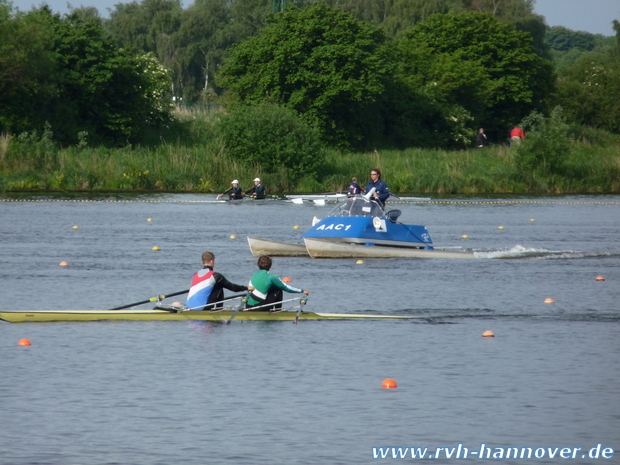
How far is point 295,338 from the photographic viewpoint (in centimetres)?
1667

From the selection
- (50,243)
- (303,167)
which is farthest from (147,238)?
(303,167)

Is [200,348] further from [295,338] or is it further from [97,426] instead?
[97,426]

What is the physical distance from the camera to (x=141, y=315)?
56.9ft

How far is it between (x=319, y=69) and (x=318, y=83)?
1169mm

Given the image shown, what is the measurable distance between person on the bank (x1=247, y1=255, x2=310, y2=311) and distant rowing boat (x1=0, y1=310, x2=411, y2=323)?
174 millimetres

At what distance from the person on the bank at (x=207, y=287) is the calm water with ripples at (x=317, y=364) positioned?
39 centimetres

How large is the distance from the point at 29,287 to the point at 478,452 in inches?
497

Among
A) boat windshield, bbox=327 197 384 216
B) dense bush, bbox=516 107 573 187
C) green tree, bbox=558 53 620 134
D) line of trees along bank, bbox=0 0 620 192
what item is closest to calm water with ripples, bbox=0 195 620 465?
boat windshield, bbox=327 197 384 216

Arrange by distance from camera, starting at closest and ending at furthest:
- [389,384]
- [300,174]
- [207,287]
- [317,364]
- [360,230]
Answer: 1. [389,384]
2. [317,364]
3. [207,287]
4. [360,230]
5. [300,174]

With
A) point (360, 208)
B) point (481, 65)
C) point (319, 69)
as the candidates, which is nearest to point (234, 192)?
point (319, 69)

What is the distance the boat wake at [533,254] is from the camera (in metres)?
28.3

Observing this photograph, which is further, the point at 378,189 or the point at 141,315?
the point at 378,189

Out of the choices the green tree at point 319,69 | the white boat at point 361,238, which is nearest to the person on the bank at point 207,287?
the white boat at point 361,238

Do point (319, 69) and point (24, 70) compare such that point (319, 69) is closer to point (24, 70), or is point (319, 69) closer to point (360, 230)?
point (24, 70)
